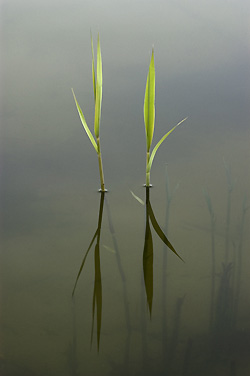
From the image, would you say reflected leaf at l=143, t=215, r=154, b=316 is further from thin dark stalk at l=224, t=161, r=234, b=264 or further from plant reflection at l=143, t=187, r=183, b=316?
thin dark stalk at l=224, t=161, r=234, b=264

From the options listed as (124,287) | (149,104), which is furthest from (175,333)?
(149,104)

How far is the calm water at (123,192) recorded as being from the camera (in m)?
0.62

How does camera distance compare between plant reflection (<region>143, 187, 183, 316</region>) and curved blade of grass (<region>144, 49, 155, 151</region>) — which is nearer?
plant reflection (<region>143, 187, 183, 316</region>)

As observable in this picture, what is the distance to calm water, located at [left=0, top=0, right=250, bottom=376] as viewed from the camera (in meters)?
0.62

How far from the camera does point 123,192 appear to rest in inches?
39.5

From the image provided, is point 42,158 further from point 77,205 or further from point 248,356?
point 248,356

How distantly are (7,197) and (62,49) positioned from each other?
1.98 feet

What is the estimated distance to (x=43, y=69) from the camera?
137 cm

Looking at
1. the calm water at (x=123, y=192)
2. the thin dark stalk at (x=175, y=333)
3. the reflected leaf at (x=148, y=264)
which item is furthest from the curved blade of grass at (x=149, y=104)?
the thin dark stalk at (x=175, y=333)

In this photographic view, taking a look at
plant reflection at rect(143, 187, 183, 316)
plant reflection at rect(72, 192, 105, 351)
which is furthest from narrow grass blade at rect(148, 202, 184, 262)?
plant reflection at rect(72, 192, 105, 351)

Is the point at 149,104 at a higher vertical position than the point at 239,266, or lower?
higher

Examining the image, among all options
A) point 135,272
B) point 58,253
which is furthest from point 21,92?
point 135,272

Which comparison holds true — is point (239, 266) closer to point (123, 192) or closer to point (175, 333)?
point (175, 333)

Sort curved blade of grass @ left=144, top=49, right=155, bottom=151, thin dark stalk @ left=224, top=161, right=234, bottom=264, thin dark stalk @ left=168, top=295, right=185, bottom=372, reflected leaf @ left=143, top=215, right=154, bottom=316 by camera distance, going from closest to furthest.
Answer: thin dark stalk @ left=168, top=295, right=185, bottom=372 → reflected leaf @ left=143, top=215, right=154, bottom=316 → thin dark stalk @ left=224, top=161, right=234, bottom=264 → curved blade of grass @ left=144, top=49, right=155, bottom=151
